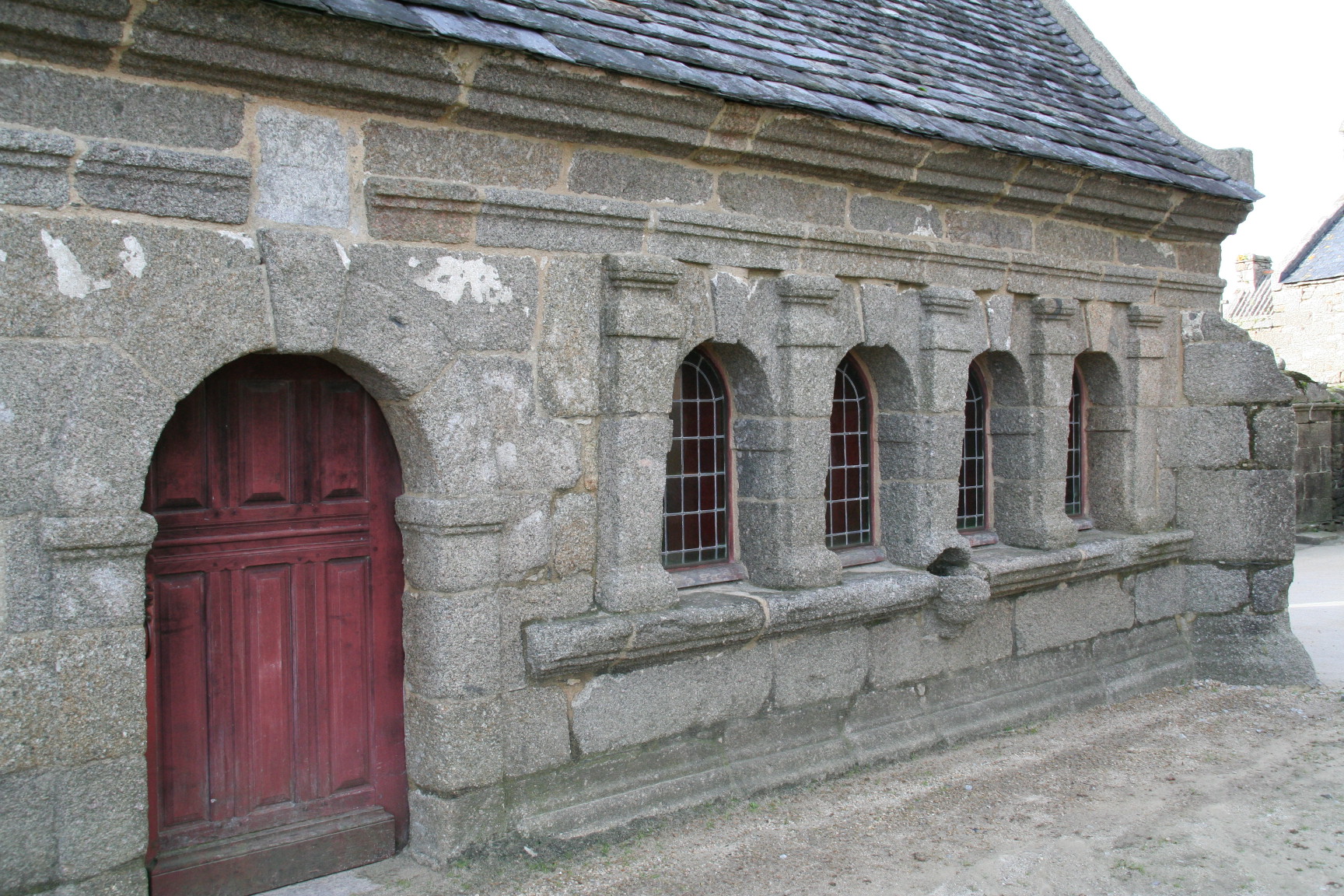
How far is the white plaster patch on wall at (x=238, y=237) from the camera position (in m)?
3.24

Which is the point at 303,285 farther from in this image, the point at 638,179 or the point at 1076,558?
the point at 1076,558

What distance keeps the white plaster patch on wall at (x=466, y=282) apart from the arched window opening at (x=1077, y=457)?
4.27 m

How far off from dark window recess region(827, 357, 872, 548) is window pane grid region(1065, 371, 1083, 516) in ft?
6.24

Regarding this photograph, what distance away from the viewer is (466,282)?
3.73 meters

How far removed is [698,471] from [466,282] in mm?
1545

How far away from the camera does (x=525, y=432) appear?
390 centimetres

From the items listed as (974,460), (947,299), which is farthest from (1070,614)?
(947,299)

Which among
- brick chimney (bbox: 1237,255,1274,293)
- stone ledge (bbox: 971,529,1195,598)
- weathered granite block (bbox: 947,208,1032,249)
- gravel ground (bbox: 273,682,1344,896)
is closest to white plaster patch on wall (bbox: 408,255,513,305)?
gravel ground (bbox: 273,682,1344,896)

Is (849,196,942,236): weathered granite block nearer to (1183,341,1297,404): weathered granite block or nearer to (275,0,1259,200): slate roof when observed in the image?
(275,0,1259,200): slate roof

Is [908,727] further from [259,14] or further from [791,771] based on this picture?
[259,14]

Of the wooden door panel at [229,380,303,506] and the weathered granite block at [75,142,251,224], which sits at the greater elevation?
the weathered granite block at [75,142,251,224]

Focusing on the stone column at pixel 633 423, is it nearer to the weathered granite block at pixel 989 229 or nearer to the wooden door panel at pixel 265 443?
the wooden door panel at pixel 265 443

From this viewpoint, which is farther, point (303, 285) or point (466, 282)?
point (466, 282)

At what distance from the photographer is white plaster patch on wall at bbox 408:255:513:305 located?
12.0 ft
